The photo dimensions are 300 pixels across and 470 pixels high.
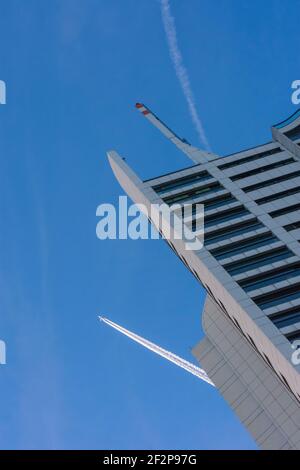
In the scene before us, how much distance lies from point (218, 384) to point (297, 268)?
22.3 m

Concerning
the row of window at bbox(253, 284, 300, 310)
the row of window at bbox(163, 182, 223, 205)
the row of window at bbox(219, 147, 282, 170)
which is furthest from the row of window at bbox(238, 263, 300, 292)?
the row of window at bbox(219, 147, 282, 170)

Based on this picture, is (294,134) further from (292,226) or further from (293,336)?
(293,336)

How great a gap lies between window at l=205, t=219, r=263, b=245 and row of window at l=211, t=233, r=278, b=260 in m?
1.61

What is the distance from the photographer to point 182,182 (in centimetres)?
8912

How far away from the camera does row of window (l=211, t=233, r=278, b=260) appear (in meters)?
77.1

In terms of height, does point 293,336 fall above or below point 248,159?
below

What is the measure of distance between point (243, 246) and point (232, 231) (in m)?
2.92

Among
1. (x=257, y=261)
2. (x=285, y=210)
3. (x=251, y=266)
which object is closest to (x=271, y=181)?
(x=285, y=210)

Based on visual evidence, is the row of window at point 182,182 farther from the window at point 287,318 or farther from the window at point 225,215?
the window at point 287,318

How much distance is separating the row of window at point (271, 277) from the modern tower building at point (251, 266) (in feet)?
0.30

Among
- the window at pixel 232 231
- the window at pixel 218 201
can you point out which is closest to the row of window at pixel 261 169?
the window at pixel 218 201

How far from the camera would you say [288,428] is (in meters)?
79.0

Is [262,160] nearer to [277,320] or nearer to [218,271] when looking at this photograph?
[218,271]
